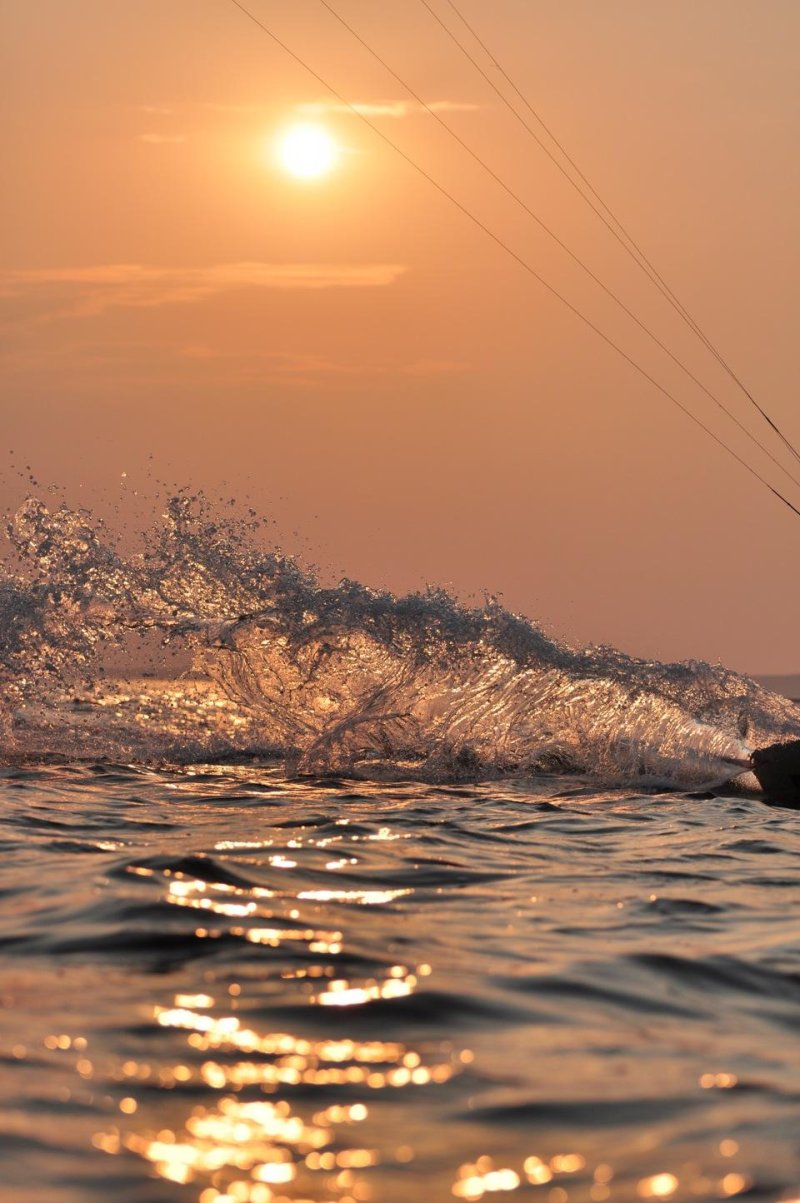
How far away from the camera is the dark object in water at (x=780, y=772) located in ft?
52.6

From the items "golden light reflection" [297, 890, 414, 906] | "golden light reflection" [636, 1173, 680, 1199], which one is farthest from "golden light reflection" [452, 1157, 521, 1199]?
"golden light reflection" [297, 890, 414, 906]

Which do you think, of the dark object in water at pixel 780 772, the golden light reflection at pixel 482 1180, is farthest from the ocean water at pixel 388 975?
the dark object in water at pixel 780 772

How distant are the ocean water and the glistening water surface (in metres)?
0.02

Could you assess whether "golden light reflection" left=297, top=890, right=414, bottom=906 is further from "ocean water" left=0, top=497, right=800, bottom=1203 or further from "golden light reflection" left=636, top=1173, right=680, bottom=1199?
"golden light reflection" left=636, top=1173, right=680, bottom=1199

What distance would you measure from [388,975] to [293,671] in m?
14.2

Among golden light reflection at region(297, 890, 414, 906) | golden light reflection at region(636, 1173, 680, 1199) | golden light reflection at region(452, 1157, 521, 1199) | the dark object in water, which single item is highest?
the dark object in water

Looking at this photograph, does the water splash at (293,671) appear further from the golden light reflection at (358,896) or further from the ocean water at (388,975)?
the golden light reflection at (358,896)

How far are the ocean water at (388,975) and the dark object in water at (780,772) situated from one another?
1.10 ft

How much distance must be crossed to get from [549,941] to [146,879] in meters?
2.50

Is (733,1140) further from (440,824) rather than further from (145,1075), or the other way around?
(440,824)

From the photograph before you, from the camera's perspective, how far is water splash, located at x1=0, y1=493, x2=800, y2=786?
61.9 ft

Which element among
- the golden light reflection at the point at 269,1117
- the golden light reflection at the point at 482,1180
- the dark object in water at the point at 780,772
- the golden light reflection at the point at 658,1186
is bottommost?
the golden light reflection at the point at 658,1186

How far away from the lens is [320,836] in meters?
10.5

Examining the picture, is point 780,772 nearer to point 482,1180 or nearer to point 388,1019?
point 388,1019
